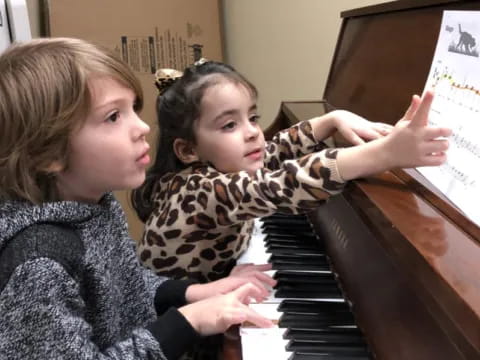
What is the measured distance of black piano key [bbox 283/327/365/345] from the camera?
0.80m

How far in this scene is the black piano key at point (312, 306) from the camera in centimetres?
89

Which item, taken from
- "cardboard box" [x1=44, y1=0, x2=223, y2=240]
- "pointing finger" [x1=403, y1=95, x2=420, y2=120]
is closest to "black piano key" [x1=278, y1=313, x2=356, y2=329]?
"pointing finger" [x1=403, y1=95, x2=420, y2=120]

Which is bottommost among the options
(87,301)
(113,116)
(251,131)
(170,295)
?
(170,295)

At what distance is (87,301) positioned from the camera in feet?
2.72

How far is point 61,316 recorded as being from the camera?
0.71m

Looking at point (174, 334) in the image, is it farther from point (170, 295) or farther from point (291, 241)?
point (291, 241)

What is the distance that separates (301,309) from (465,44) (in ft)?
1.61

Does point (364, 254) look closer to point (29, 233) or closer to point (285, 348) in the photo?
point (285, 348)

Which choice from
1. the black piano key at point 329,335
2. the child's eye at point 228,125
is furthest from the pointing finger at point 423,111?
the child's eye at point 228,125

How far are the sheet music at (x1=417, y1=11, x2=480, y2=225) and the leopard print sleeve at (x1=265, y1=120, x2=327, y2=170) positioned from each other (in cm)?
46

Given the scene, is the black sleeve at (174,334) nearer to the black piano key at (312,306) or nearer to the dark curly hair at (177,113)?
the black piano key at (312,306)

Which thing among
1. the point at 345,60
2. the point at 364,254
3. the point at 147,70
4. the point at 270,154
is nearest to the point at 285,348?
the point at 364,254

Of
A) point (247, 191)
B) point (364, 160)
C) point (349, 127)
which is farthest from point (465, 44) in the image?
point (247, 191)

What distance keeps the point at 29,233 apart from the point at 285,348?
16.1 inches
